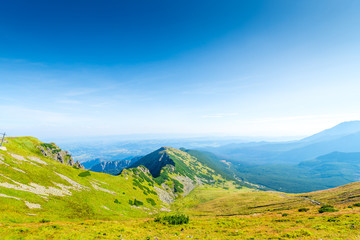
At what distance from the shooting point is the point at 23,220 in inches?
1077

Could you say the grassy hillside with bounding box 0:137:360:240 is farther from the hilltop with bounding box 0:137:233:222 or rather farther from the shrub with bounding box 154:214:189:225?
the shrub with bounding box 154:214:189:225

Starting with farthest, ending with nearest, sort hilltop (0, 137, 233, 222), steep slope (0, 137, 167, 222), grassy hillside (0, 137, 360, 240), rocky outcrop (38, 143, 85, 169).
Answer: rocky outcrop (38, 143, 85, 169)
hilltop (0, 137, 233, 222)
steep slope (0, 137, 167, 222)
grassy hillside (0, 137, 360, 240)


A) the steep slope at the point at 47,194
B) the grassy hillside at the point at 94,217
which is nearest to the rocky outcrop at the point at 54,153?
the steep slope at the point at 47,194

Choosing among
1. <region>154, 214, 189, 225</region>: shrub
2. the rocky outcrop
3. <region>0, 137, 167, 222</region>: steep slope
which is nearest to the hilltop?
<region>0, 137, 167, 222</region>: steep slope

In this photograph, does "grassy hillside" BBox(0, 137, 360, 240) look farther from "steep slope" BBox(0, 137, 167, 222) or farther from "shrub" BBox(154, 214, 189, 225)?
"shrub" BBox(154, 214, 189, 225)

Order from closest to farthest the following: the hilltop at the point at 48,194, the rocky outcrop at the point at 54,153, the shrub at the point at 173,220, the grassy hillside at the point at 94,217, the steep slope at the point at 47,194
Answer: the grassy hillside at the point at 94,217
the shrub at the point at 173,220
the steep slope at the point at 47,194
the hilltop at the point at 48,194
the rocky outcrop at the point at 54,153

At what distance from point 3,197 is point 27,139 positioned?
264 ft

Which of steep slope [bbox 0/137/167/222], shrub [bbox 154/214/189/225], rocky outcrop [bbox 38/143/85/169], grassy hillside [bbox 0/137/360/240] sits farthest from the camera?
rocky outcrop [bbox 38/143/85/169]

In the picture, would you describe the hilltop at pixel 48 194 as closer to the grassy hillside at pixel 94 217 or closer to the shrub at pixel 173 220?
the grassy hillside at pixel 94 217

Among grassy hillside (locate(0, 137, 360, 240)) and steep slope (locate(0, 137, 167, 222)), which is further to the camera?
steep slope (locate(0, 137, 167, 222))

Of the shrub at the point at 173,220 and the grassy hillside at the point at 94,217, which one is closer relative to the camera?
the grassy hillside at the point at 94,217

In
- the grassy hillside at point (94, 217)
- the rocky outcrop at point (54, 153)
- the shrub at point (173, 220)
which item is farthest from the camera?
the rocky outcrop at point (54, 153)

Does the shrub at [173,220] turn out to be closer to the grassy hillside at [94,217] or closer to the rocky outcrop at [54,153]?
the grassy hillside at [94,217]

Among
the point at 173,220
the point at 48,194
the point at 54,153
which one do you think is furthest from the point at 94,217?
the point at 54,153
